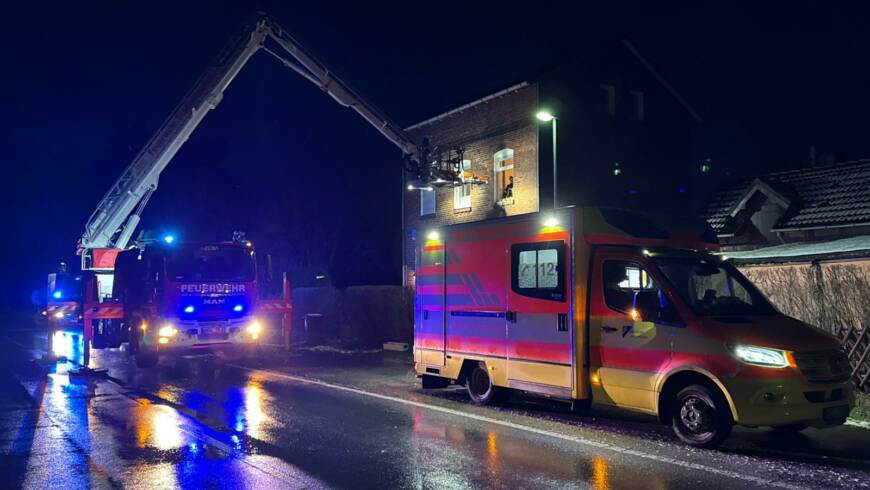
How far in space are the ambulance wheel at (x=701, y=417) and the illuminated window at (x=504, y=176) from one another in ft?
52.4

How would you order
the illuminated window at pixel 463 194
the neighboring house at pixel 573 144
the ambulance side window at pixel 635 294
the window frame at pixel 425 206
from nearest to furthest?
the ambulance side window at pixel 635 294
the neighboring house at pixel 573 144
the illuminated window at pixel 463 194
the window frame at pixel 425 206

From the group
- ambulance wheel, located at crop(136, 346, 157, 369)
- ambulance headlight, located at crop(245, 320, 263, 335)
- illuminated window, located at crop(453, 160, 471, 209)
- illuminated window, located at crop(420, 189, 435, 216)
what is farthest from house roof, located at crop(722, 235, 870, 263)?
illuminated window, located at crop(420, 189, 435, 216)

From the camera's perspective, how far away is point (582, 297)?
9.14 meters

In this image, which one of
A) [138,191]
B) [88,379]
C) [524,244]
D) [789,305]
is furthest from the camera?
[138,191]

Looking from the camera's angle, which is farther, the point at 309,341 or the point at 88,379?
the point at 309,341

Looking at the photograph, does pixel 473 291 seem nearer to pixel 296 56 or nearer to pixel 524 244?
pixel 524 244

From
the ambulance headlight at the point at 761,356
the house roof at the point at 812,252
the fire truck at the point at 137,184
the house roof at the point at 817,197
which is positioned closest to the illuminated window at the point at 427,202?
the fire truck at the point at 137,184

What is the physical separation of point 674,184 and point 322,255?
2313cm

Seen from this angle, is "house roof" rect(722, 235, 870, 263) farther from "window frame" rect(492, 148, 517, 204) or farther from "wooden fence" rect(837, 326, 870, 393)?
"window frame" rect(492, 148, 517, 204)

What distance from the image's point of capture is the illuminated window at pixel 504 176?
23938 millimetres

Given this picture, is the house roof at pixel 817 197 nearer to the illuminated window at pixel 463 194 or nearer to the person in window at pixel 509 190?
the person in window at pixel 509 190

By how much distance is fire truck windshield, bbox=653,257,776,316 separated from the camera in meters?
8.32

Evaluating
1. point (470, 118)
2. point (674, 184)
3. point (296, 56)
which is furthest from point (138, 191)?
point (674, 184)

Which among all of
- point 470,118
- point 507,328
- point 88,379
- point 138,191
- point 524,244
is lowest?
point 88,379
